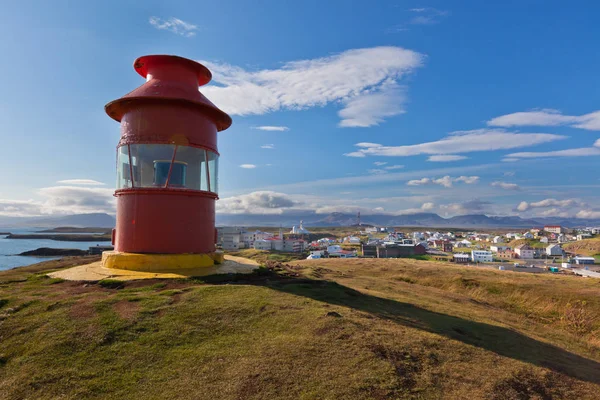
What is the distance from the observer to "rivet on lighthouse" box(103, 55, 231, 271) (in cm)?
1058

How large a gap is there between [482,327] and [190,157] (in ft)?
32.6

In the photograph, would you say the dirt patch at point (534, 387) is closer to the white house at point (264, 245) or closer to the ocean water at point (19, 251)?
the ocean water at point (19, 251)

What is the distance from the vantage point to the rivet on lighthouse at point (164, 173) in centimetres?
1058

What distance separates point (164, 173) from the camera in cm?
1106

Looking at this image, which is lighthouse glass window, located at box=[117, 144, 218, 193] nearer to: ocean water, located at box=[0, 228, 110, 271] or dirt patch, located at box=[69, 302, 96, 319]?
dirt patch, located at box=[69, 302, 96, 319]

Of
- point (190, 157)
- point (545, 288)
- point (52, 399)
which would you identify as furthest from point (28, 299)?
point (545, 288)

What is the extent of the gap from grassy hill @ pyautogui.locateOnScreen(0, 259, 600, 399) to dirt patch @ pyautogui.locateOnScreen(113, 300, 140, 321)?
22 millimetres

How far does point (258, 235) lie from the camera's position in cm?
12212

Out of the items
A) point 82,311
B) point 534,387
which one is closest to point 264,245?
point 82,311

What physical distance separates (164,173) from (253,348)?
6.92 meters

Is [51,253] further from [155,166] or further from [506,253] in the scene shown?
[506,253]

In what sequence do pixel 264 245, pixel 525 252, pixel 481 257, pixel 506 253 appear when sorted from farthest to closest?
pixel 506 253
pixel 525 252
pixel 264 245
pixel 481 257

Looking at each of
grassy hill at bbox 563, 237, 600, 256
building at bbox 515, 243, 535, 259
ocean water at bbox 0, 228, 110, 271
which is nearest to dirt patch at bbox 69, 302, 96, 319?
ocean water at bbox 0, 228, 110, 271

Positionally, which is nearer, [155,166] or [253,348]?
[253,348]
